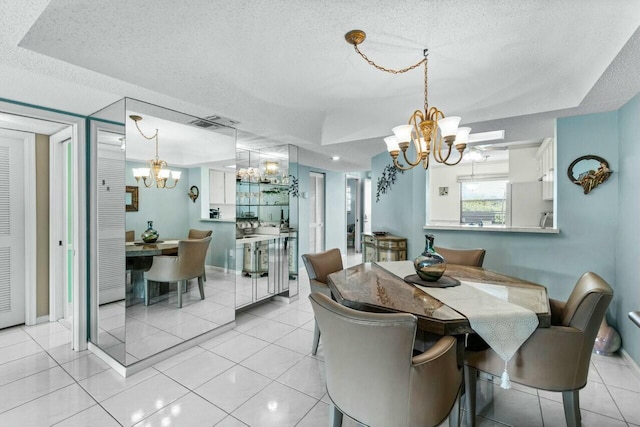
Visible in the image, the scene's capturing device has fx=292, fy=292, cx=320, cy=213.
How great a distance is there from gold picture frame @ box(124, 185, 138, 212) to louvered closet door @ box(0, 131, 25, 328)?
183 centimetres

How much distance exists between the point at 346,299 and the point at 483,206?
6.81 m

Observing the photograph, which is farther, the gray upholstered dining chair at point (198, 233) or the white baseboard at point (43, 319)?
the white baseboard at point (43, 319)

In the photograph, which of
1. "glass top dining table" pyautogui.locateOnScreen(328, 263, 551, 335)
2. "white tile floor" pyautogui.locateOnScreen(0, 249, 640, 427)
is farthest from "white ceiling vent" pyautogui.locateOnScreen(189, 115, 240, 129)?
"white tile floor" pyautogui.locateOnScreen(0, 249, 640, 427)

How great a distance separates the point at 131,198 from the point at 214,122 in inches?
43.5

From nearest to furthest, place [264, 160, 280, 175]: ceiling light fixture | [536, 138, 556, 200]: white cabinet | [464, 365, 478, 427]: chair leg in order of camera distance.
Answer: [464, 365, 478, 427]: chair leg → [536, 138, 556, 200]: white cabinet → [264, 160, 280, 175]: ceiling light fixture

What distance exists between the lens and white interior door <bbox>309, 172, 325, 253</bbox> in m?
6.47

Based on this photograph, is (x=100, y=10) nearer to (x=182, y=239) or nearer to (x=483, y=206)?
(x=182, y=239)

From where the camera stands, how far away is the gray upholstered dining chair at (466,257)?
282cm

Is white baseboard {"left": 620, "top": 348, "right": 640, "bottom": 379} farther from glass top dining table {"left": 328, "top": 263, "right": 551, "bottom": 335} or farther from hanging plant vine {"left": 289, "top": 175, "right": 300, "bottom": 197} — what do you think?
hanging plant vine {"left": 289, "top": 175, "right": 300, "bottom": 197}

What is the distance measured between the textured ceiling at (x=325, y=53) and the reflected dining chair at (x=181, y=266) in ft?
4.22

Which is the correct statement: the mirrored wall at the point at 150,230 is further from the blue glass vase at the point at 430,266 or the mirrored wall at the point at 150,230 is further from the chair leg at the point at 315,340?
the blue glass vase at the point at 430,266

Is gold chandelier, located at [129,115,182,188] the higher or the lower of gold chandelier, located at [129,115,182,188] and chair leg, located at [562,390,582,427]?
the higher

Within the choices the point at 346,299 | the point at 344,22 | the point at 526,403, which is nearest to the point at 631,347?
the point at 526,403

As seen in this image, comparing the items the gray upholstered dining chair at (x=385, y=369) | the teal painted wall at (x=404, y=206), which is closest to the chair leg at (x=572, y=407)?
the gray upholstered dining chair at (x=385, y=369)
